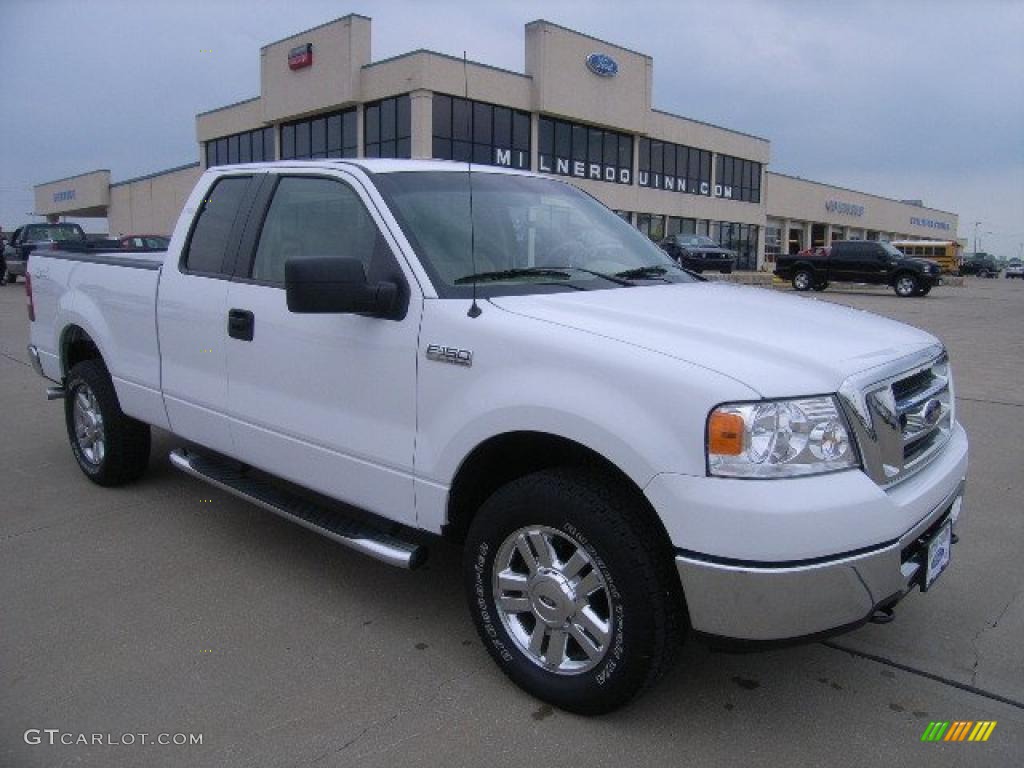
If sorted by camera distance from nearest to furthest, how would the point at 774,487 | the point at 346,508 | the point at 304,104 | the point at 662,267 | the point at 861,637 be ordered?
the point at 774,487, the point at 861,637, the point at 346,508, the point at 662,267, the point at 304,104

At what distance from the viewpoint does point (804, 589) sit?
238cm

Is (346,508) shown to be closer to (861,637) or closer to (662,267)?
(662,267)

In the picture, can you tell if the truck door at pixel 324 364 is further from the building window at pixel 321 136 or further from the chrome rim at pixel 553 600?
the building window at pixel 321 136

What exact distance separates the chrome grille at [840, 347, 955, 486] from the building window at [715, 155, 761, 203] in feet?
170

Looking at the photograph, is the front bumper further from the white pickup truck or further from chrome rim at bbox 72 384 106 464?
chrome rim at bbox 72 384 106 464

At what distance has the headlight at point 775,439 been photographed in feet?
7.82

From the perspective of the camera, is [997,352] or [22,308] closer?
[997,352]

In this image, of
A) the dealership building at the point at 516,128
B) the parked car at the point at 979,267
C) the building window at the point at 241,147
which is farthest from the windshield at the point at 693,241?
the parked car at the point at 979,267

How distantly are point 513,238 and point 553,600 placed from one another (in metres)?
1.53

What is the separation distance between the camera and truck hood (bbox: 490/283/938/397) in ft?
8.19

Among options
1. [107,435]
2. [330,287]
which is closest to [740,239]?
[107,435]

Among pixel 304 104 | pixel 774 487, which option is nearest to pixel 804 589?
pixel 774 487

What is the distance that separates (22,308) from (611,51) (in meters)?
31.8

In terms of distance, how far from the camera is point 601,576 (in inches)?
106
